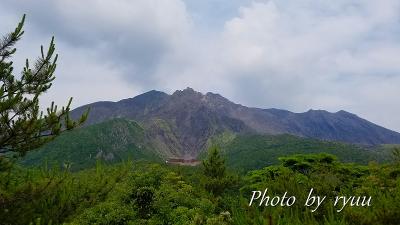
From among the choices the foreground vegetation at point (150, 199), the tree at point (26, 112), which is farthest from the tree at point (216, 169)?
the tree at point (26, 112)

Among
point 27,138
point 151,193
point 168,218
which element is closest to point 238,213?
point 27,138

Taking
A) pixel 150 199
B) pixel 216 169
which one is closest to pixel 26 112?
pixel 150 199

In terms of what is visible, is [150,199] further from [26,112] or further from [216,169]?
[216,169]

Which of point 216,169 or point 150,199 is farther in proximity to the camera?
point 216,169

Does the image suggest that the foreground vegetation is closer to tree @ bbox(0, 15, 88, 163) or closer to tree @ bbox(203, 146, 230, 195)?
tree @ bbox(0, 15, 88, 163)

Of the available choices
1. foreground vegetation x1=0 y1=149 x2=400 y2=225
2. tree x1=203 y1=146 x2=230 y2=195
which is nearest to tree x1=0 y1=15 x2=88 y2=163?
foreground vegetation x1=0 y1=149 x2=400 y2=225

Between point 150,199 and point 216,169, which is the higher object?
point 216,169

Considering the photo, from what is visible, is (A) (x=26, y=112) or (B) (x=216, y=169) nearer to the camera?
(A) (x=26, y=112)

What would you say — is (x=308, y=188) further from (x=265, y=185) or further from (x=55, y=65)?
(x=55, y=65)

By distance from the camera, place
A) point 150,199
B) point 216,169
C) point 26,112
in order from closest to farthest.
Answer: point 26,112 → point 150,199 → point 216,169

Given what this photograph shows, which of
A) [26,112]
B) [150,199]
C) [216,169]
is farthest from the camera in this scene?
[216,169]

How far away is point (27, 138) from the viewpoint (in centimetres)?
1150

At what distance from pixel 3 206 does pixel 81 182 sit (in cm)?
259

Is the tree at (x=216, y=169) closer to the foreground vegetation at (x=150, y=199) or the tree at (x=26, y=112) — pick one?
the foreground vegetation at (x=150, y=199)
